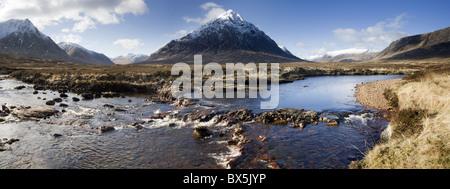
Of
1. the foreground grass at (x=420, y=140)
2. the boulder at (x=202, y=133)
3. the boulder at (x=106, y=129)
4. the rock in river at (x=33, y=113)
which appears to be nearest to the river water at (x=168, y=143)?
the boulder at (x=106, y=129)

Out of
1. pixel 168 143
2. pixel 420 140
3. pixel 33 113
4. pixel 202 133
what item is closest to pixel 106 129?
pixel 168 143

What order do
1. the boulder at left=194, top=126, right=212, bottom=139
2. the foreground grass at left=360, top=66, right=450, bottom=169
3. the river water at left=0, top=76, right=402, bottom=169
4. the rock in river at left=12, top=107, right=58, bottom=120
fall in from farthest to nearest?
1. the rock in river at left=12, top=107, right=58, bottom=120
2. the boulder at left=194, top=126, right=212, bottom=139
3. the river water at left=0, top=76, right=402, bottom=169
4. the foreground grass at left=360, top=66, right=450, bottom=169

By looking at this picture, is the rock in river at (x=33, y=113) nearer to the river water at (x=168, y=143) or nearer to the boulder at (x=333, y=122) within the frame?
the river water at (x=168, y=143)

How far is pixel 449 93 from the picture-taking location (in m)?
12.0

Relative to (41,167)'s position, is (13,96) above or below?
above

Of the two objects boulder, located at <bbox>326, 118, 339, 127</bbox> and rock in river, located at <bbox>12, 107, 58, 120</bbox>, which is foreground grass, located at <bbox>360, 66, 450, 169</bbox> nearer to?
boulder, located at <bbox>326, 118, 339, 127</bbox>

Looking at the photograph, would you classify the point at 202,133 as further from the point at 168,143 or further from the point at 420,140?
the point at 420,140

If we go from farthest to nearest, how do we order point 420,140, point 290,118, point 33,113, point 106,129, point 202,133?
point 33,113, point 290,118, point 106,129, point 202,133, point 420,140

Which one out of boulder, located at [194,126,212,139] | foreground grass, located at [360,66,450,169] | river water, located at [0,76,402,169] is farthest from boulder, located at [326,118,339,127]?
boulder, located at [194,126,212,139]

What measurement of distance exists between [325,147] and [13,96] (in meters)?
42.2

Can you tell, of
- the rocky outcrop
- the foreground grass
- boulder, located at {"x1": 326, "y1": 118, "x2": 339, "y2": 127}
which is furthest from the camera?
the rocky outcrop

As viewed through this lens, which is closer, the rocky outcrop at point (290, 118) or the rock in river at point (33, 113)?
the rocky outcrop at point (290, 118)

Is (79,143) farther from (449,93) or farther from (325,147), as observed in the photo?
(449,93)
